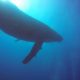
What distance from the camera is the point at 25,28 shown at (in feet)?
4.42

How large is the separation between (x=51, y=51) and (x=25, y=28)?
31 cm

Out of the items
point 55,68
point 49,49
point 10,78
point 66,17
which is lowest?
point 10,78

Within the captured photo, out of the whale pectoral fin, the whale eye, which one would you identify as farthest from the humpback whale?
the whale eye

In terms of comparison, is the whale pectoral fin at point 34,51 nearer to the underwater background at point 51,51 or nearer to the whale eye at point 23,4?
the underwater background at point 51,51

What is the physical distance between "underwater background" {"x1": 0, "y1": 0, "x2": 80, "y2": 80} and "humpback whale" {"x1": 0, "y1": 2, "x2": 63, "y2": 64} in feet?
0.17

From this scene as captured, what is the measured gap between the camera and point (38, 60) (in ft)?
4.83

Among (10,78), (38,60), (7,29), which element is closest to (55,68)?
(38,60)

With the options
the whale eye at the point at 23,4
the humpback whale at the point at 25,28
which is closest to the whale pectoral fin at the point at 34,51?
the humpback whale at the point at 25,28

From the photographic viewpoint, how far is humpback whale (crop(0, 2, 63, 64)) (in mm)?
1270

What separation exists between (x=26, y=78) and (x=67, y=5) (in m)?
0.70

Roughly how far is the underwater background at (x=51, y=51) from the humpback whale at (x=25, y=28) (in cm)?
A: 5

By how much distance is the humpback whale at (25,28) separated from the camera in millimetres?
1270

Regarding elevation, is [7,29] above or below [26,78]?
above

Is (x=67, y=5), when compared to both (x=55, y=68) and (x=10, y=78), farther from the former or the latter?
(x=10, y=78)
